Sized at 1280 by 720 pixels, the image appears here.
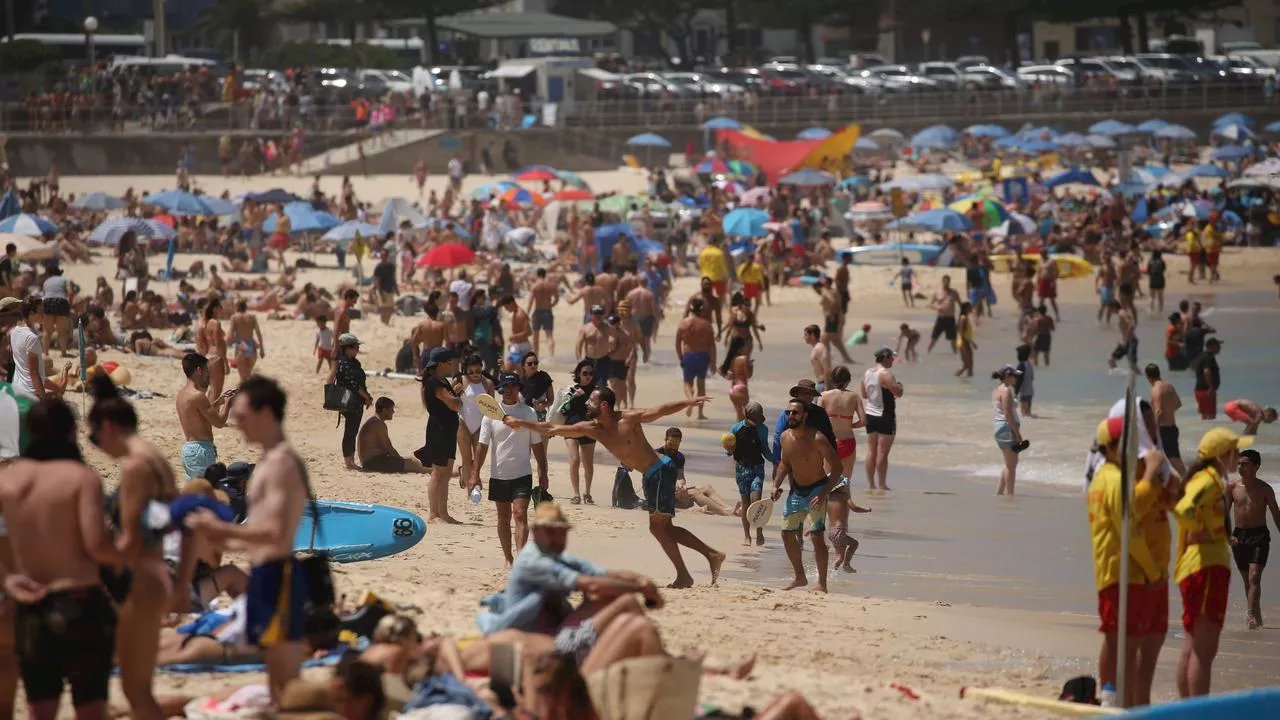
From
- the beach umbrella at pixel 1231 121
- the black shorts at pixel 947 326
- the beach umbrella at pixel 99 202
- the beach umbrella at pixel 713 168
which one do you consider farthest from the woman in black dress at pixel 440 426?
the beach umbrella at pixel 1231 121

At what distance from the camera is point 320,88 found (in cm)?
4550

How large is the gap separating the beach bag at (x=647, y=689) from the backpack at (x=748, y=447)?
5101 millimetres

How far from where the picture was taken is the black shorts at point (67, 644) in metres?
5.46

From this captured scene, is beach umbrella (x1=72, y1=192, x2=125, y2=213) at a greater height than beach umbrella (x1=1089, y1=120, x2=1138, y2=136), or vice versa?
beach umbrella (x1=1089, y1=120, x2=1138, y2=136)

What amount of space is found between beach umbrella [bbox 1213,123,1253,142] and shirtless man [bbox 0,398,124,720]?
142 feet

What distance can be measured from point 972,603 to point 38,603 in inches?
262

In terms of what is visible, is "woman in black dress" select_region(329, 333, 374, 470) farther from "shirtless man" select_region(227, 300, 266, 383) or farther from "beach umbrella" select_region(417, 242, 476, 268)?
"beach umbrella" select_region(417, 242, 476, 268)

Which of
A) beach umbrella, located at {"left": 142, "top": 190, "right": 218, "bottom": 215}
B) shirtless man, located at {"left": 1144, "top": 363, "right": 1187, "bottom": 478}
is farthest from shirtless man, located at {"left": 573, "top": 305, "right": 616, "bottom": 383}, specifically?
beach umbrella, located at {"left": 142, "top": 190, "right": 218, "bottom": 215}

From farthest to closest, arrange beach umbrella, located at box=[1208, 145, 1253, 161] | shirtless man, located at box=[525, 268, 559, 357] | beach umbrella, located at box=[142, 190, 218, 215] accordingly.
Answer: beach umbrella, located at box=[1208, 145, 1253, 161] → beach umbrella, located at box=[142, 190, 218, 215] → shirtless man, located at box=[525, 268, 559, 357]

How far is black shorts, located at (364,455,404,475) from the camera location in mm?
13859

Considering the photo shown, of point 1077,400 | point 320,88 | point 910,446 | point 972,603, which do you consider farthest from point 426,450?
point 320,88

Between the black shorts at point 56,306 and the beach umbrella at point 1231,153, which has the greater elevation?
the black shorts at point 56,306

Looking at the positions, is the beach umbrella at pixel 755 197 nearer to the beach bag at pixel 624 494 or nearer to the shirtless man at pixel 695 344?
the shirtless man at pixel 695 344

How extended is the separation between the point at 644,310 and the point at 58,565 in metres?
14.4
